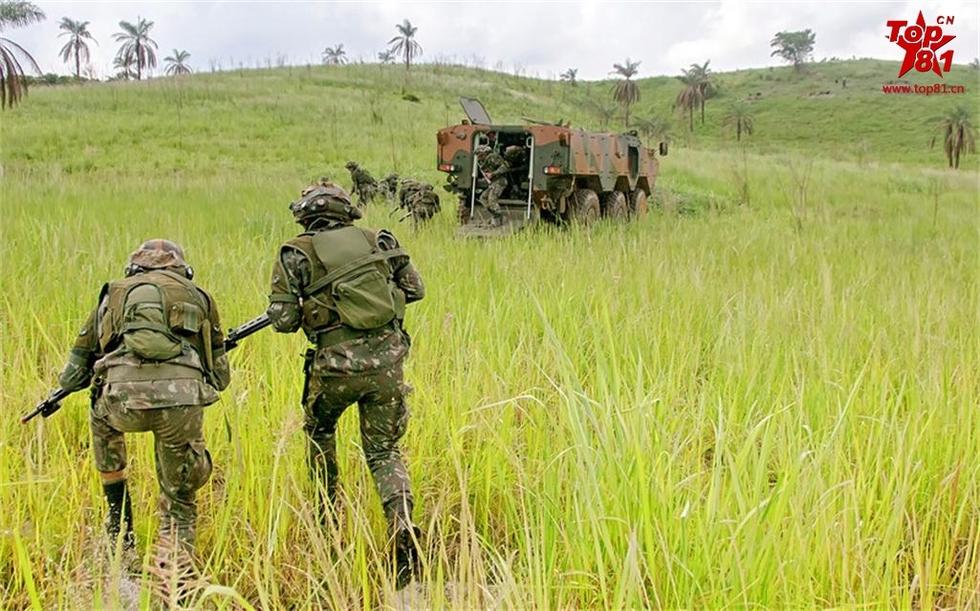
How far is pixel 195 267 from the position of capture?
16.3 feet

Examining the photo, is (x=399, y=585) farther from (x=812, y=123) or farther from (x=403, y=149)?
(x=812, y=123)

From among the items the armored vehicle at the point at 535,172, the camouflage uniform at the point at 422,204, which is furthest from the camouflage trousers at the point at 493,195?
the camouflage uniform at the point at 422,204

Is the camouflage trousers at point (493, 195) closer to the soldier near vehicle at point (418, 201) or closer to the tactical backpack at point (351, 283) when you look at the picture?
the soldier near vehicle at point (418, 201)

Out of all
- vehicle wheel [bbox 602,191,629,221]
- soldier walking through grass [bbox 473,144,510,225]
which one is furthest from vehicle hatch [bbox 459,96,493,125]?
vehicle wheel [bbox 602,191,629,221]

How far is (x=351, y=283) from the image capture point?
7.95 ft

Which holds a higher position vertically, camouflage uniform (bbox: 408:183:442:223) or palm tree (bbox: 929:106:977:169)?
palm tree (bbox: 929:106:977:169)

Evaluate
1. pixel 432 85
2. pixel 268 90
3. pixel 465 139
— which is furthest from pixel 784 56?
pixel 465 139

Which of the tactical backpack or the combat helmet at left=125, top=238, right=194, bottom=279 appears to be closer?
the combat helmet at left=125, top=238, right=194, bottom=279

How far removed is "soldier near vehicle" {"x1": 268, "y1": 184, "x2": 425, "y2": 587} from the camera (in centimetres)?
244

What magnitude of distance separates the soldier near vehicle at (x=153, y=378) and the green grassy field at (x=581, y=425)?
0.13 m

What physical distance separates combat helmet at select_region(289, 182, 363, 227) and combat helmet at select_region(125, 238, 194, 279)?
42 cm

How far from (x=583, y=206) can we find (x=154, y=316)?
778cm

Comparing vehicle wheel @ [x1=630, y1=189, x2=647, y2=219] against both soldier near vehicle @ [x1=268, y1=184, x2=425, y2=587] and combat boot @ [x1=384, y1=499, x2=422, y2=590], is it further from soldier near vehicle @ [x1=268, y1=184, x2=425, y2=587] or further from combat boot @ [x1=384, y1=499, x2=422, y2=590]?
combat boot @ [x1=384, y1=499, x2=422, y2=590]

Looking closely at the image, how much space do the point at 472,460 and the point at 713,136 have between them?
160ft
